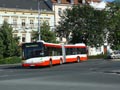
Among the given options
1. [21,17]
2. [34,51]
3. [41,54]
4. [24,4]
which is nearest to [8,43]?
[21,17]

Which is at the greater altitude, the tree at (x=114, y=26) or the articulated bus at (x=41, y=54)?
the tree at (x=114, y=26)

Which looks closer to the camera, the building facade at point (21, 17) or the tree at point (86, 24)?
the tree at point (86, 24)

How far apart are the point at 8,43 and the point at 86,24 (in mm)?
17470

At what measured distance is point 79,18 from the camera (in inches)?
3162

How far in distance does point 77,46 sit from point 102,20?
27612mm

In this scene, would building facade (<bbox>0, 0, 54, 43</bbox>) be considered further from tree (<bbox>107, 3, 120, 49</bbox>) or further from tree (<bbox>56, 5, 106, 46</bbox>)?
tree (<bbox>107, 3, 120, 49</bbox>)

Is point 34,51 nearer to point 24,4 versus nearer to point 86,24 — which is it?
point 86,24

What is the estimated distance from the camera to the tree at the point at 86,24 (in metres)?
79.8

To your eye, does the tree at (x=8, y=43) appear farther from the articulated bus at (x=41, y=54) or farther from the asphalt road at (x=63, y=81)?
the asphalt road at (x=63, y=81)

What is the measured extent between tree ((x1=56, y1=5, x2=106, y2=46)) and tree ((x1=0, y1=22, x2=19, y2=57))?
46.5ft

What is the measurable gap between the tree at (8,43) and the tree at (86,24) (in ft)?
46.5

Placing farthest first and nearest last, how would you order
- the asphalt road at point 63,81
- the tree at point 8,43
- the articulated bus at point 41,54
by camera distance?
the tree at point 8,43 < the articulated bus at point 41,54 < the asphalt road at point 63,81

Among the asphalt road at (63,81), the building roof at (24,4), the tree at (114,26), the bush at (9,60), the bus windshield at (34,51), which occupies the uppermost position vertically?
the building roof at (24,4)

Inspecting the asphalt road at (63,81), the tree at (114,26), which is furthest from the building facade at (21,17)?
the asphalt road at (63,81)
